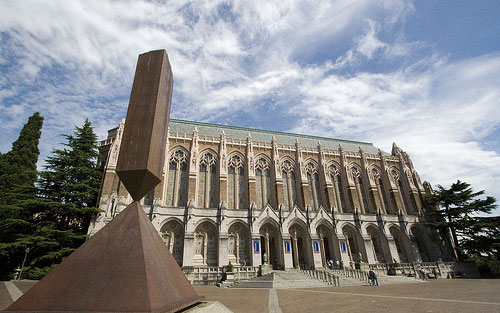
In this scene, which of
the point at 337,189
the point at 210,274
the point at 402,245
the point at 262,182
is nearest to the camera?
the point at 210,274

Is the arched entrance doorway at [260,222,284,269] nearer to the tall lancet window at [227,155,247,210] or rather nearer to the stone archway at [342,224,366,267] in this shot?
the tall lancet window at [227,155,247,210]

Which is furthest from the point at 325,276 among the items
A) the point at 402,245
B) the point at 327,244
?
the point at 402,245

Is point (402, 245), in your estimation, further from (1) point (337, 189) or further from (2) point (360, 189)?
(1) point (337, 189)

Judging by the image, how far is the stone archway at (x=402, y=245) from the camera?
25172 mm

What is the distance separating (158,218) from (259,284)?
10.6 m

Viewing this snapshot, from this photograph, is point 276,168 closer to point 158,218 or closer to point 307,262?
point 307,262

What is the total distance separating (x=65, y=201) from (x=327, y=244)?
1002 inches

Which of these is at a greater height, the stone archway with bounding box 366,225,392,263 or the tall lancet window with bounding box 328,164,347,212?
the tall lancet window with bounding box 328,164,347,212

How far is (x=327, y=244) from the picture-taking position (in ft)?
82.6

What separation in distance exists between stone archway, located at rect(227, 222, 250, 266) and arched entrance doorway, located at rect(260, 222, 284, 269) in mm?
1682

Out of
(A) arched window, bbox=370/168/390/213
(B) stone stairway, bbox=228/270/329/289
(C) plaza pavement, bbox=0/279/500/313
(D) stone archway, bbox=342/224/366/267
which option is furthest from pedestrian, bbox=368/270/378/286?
(A) arched window, bbox=370/168/390/213

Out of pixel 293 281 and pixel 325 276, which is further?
pixel 325 276

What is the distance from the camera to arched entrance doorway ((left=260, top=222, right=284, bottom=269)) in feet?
72.0

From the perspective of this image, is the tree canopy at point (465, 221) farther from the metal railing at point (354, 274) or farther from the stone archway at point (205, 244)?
the stone archway at point (205, 244)
